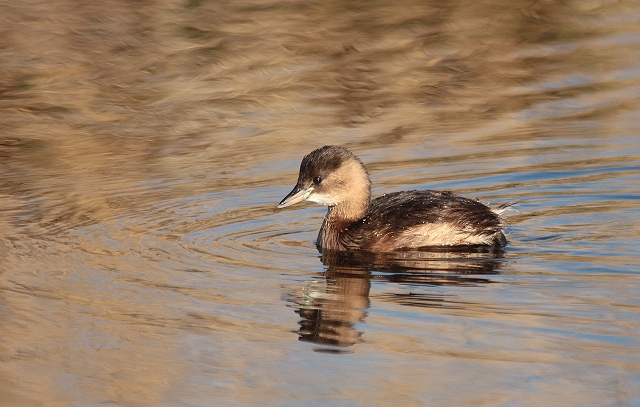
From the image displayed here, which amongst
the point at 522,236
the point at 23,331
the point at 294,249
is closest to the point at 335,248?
the point at 294,249

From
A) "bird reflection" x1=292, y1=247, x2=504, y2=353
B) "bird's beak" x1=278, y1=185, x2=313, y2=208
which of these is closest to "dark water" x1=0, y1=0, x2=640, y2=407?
"bird reflection" x1=292, y1=247, x2=504, y2=353

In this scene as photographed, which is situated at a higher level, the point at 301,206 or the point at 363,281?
the point at 363,281

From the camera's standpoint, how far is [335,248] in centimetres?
902

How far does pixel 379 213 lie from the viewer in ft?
30.2

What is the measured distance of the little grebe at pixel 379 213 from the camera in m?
8.95

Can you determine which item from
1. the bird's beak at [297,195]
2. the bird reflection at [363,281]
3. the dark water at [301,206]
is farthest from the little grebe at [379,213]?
the dark water at [301,206]

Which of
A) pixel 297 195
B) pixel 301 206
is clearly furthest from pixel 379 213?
pixel 301 206

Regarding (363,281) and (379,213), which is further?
(379,213)

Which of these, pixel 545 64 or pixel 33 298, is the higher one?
pixel 545 64

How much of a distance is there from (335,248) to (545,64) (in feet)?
19.0

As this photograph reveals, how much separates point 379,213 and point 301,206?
1.50 metres

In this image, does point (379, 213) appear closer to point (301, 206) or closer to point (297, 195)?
point (297, 195)

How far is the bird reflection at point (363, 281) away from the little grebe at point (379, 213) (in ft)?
0.36

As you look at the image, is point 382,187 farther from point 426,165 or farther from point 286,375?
point 286,375
